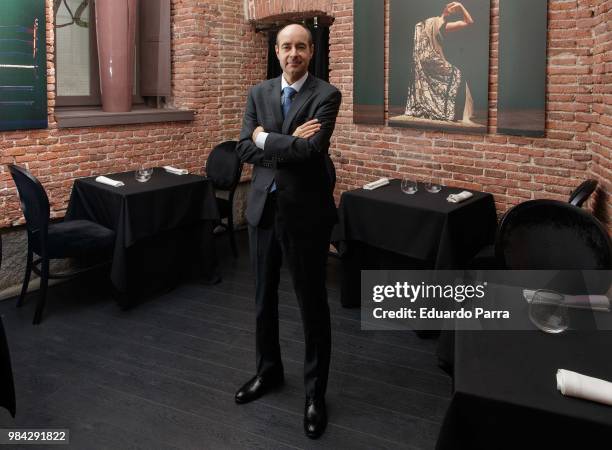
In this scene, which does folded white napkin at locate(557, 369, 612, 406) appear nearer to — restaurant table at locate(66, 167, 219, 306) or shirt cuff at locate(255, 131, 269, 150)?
shirt cuff at locate(255, 131, 269, 150)

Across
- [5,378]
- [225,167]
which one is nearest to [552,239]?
[5,378]

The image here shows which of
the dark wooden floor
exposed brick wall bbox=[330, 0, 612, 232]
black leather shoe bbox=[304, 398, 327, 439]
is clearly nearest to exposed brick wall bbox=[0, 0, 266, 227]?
the dark wooden floor

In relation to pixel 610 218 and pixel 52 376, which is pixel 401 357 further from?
pixel 52 376

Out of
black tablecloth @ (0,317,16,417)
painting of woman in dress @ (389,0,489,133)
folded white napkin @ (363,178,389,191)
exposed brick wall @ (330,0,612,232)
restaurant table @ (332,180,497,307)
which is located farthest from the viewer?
painting of woman in dress @ (389,0,489,133)

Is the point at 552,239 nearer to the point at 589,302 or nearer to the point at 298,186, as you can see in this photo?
the point at 589,302

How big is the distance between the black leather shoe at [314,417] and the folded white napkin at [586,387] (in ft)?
4.66

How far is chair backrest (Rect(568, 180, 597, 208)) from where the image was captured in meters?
2.97

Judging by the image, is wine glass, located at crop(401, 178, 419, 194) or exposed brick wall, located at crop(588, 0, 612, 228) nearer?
exposed brick wall, located at crop(588, 0, 612, 228)

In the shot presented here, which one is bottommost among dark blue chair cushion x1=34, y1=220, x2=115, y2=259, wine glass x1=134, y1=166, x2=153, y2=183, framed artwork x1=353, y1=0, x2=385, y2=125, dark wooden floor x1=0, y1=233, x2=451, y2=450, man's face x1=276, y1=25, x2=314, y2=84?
dark wooden floor x1=0, y1=233, x2=451, y2=450

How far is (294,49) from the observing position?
219 centimetres

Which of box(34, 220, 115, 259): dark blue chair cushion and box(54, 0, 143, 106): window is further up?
box(54, 0, 143, 106): window

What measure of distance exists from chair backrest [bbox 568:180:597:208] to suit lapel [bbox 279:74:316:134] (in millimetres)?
1614

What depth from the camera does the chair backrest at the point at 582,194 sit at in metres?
2.97

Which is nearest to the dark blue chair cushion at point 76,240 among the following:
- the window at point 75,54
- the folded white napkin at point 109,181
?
the folded white napkin at point 109,181
